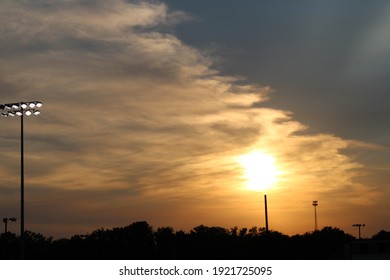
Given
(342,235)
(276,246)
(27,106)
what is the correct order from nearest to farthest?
(27,106), (276,246), (342,235)

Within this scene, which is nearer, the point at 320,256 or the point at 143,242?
the point at 320,256

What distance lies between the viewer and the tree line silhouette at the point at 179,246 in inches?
4122

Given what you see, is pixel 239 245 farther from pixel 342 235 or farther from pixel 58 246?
pixel 342 235

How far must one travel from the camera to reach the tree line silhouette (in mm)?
104688

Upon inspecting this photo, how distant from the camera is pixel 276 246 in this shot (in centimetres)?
10756

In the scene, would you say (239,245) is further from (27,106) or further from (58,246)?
(27,106)

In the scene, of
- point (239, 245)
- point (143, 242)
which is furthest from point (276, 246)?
point (143, 242)

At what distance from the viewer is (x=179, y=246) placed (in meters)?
126

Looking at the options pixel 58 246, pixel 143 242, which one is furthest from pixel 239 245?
pixel 143 242
